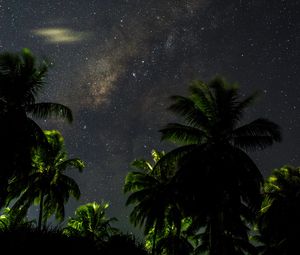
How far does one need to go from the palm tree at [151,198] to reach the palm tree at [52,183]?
4.15 m

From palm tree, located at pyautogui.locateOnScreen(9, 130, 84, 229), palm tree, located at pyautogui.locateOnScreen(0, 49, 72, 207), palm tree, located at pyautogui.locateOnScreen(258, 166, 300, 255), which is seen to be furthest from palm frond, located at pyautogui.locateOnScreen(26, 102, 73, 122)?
palm tree, located at pyautogui.locateOnScreen(258, 166, 300, 255)

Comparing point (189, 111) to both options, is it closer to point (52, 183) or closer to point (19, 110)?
point (19, 110)

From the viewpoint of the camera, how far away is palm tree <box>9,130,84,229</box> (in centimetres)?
2380

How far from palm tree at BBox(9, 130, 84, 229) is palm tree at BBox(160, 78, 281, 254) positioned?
9.38 m

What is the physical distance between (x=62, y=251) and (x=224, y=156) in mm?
8818

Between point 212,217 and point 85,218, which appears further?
point 85,218

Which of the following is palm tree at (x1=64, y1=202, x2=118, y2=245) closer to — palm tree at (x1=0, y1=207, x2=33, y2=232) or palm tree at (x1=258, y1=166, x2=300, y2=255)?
palm tree at (x1=0, y1=207, x2=33, y2=232)

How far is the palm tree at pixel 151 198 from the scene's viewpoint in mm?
24281

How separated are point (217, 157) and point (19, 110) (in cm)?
957

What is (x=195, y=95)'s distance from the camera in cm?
1788

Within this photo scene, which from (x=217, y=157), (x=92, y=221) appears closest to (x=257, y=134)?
(x=217, y=157)

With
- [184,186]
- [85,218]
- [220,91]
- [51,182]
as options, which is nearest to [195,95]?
[220,91]

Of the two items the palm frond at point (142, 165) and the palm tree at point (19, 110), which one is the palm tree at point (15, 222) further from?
the palm frond at point (142, 165)

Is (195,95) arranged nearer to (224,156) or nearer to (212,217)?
(224,156)
